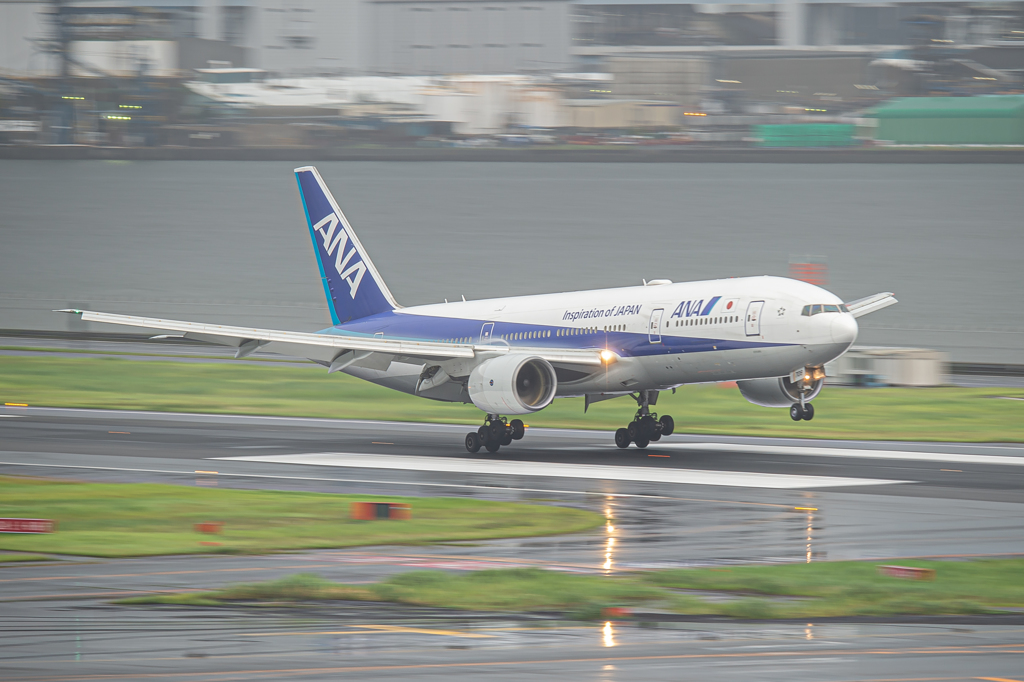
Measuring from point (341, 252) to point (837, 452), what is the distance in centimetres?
1810

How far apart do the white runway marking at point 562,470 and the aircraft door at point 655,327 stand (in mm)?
4136

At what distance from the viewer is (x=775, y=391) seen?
115ft

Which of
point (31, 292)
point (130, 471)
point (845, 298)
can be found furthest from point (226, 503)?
point (31, 292)

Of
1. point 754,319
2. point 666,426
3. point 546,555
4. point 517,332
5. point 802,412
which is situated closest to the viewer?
point 546,555

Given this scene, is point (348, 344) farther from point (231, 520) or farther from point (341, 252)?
point (231, 520)

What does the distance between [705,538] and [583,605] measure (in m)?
5.62

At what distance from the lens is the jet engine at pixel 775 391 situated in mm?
34188

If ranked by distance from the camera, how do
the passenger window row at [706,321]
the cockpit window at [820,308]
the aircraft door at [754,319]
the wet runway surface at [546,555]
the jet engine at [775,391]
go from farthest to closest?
the jet engine at [775,391]
the passenger window row at [706,321]
the aircraft door at [754,319]
the cockpit window at [820,308]
the wet runway surface at [546,555]

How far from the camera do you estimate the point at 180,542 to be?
19422mm

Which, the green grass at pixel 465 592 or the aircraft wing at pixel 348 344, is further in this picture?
the aircraft wing at pixel 348 344

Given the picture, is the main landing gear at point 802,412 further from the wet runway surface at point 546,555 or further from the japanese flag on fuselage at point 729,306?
the japanese flag on fuselage at point 729,306

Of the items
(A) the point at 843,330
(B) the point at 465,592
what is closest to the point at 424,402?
(A) the point at 843,330

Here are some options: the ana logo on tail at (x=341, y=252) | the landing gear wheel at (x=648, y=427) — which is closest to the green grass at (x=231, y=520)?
the landing gear wheel at (x=648, y=427)

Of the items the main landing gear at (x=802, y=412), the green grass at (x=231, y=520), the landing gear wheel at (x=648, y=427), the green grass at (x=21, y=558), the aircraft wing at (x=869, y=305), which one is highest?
the aircraft wing at (x=869, y=305)
